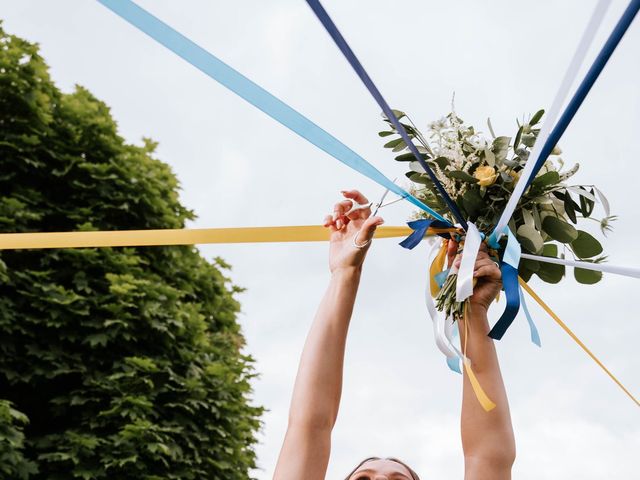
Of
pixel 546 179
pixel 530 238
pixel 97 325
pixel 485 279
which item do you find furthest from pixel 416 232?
pixel 97 325

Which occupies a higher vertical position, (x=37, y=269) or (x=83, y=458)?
(x=37, y=269)

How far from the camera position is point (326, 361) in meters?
2.81

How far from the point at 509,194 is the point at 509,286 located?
45 cm

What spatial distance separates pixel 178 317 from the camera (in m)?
9.50

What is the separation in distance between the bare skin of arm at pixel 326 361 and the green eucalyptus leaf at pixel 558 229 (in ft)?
2.11

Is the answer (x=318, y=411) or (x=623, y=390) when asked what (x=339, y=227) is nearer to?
(x=318, y=411)

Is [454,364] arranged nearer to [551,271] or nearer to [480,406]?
[480,406]

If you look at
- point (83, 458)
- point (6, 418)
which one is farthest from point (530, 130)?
point (83, 458)

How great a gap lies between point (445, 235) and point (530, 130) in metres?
0.52

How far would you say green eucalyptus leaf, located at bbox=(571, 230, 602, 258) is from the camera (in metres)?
3.09

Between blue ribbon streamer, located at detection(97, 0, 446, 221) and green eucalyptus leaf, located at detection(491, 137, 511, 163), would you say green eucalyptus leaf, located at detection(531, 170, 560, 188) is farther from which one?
blue ribbon streamer, located at detection(97, 0, 446, 221)

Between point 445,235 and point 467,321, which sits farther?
point 445,235

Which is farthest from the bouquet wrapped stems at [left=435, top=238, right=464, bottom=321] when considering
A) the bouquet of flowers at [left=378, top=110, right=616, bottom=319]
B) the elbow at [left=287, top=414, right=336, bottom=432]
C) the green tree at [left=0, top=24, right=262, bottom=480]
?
A: the green tree at [left=0, top=24, right=262, bottom=480]

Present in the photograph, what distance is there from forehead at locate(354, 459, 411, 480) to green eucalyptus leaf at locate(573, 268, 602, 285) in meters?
0.99
